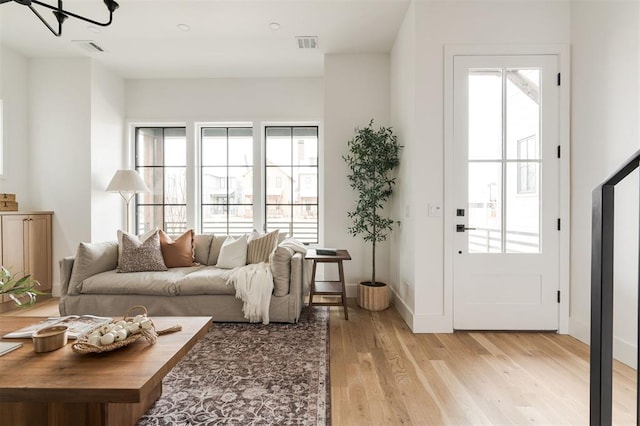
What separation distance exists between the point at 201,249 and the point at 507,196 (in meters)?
3.24

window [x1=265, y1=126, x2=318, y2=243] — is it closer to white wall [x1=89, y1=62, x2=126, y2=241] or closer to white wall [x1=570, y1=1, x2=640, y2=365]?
white wall [x1=89, y1=62, x2=126, y2=241]

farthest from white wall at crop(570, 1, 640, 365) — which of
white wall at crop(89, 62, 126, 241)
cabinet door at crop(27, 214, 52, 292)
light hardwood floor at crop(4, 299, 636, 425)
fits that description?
cabinet door at crop(27, 214, 52, 292)

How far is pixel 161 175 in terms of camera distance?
5.01 m

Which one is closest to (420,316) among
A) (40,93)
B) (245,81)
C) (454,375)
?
(454,375)

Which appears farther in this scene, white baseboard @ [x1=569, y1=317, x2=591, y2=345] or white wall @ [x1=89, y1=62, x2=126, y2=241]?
white wall @ [x1=89, y1=62, x2=126, y2=241]

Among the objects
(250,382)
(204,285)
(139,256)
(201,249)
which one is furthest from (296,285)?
(139,256)

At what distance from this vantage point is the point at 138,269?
3.40 meters

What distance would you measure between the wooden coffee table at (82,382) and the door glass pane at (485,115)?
9.04 ft

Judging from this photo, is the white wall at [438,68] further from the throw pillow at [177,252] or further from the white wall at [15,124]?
the white wall at [15,124]

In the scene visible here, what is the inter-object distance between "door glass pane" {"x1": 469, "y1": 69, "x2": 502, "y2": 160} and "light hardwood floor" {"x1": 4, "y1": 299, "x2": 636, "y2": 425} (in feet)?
5.39

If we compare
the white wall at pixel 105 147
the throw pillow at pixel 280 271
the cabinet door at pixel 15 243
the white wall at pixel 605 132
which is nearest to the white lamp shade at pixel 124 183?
the white wall at pixel 105 147

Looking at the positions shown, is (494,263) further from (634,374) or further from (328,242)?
(328,242)

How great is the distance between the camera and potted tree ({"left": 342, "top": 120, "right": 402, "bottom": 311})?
3660 millimetres

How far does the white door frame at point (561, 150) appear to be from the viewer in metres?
2.96
